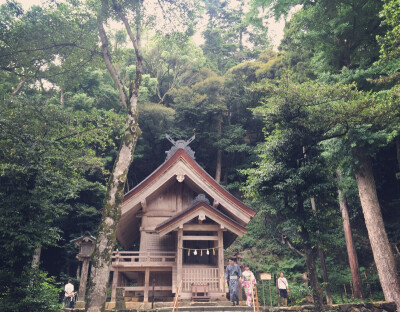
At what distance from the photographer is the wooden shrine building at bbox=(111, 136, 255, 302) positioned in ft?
35.8

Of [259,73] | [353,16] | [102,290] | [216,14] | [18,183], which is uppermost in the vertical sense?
[216,14]

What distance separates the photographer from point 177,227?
10953 millimetres

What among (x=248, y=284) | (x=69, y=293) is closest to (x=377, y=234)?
(x=248, y=284)

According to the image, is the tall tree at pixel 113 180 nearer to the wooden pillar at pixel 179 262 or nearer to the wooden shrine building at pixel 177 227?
the wooden shrine building at pixel 177 227

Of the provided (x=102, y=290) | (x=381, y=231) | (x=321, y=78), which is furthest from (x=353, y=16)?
(x=102, y=290)

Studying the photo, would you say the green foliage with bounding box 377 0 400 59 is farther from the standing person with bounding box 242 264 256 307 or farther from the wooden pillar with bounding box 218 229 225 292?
the standing person with bounding box 242 264 256 307

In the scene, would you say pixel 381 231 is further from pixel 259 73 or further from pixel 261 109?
pixel 259 73

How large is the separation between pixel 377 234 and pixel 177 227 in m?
7.69

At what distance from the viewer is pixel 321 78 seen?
11.9m

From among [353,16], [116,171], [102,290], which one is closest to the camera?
[102,290]

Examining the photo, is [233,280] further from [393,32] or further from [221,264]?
[393,32]

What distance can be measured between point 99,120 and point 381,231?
38.2 feet

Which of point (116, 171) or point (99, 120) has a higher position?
point (99, 120)

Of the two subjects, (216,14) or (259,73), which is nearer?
(259,73)
